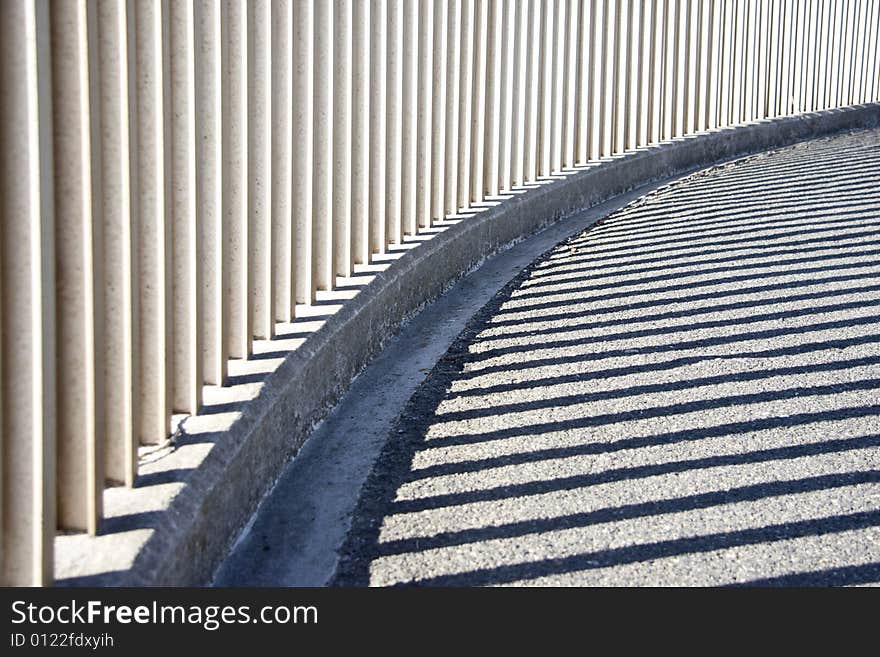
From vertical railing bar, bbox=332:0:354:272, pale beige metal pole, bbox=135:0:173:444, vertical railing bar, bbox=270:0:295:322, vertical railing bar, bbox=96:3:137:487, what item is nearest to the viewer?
vertical railing bar, bbox=96:3:137:487

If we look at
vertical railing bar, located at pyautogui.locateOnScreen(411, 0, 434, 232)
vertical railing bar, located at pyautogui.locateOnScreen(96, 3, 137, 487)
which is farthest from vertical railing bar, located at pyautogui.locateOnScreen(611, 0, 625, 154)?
vertical railing bar, located at pyautogui.locateOnScreen(96, 3, 137, 487)

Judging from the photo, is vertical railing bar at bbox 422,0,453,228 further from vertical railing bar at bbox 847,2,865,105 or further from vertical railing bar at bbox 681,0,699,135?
vertical railing bar at bbox 847,2,865,105

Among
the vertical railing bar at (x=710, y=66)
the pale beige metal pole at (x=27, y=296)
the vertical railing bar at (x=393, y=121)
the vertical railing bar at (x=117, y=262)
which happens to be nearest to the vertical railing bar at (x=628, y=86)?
the vertical railing bar at (x=710, y=66)

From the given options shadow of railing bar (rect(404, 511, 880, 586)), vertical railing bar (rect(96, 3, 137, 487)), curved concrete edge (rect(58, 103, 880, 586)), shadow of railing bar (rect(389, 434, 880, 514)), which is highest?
vertical railing bar (rect(96, 3, 137, 487))

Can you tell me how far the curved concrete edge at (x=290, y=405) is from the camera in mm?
3115

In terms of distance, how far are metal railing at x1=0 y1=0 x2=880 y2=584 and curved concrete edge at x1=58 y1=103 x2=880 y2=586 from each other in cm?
12

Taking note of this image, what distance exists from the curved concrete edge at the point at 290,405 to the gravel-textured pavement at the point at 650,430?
28cm

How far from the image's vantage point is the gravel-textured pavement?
12.3ft

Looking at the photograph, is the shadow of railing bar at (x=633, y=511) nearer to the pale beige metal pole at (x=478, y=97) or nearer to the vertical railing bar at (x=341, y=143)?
the vertical railing bar at (x=341, y=143)

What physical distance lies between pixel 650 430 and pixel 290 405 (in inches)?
46.3

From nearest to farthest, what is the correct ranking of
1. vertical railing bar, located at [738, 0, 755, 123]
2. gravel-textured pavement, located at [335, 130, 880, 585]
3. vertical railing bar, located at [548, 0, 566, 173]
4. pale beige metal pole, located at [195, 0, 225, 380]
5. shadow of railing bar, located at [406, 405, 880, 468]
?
gravel-textured pavement, located at [335, 130, 880, 585] < pale beige metal pole, located at [195, 0, 225, 380] < shadow of railing bar, located at [406, 405, 880, 468] < vertical railing bar, located at [548, 0, 566, 173] < vertical railing bar, located at [738, 0, 755, 123]

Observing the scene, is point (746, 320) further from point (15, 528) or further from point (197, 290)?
point (15, 528)

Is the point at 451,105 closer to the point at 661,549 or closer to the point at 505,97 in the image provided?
the point at 505,97

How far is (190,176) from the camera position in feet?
12.5
